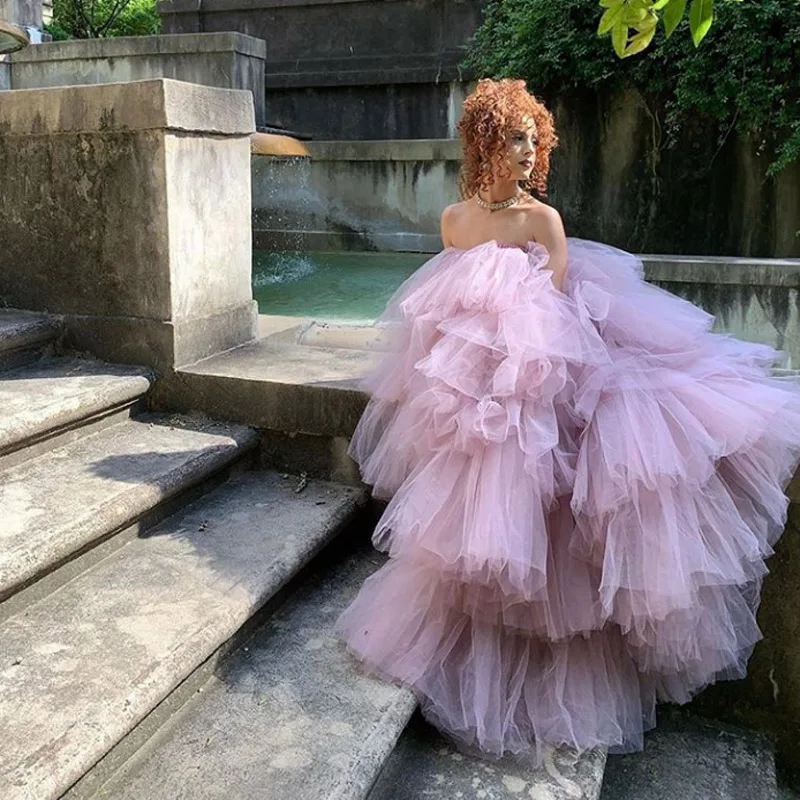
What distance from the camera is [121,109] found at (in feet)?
9.31

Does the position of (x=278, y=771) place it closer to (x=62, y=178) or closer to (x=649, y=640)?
(x=649, y=640)

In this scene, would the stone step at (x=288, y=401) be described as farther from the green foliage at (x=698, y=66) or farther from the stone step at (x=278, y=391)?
the green foliage at (x=698, y=66)

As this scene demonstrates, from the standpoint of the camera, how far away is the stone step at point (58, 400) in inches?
97.1

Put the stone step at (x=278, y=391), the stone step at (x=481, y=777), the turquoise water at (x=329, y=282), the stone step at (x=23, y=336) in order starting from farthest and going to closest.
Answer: the turquoise water at (x=329, y=282), the stone step at (x=23, y=336), the stone step at (x=278, y=391), the stone step at (x=481, y=777)

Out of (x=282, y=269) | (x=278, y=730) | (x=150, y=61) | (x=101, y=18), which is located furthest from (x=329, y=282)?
(x=101, y=18)

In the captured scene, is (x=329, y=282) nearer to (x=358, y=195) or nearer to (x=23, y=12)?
(x=358, y=195)

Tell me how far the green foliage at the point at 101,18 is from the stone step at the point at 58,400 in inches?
528

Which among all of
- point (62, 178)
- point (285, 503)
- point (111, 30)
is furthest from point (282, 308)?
point (111, 30)

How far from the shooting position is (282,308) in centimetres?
630

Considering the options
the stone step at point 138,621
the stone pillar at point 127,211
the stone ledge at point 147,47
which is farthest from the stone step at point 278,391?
the stone ledge at point 147,47

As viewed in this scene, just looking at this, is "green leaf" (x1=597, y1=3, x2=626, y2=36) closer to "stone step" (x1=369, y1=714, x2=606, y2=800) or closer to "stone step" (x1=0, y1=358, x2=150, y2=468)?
"stone step" (x1=369, y1=714, x2=606, y2=800)

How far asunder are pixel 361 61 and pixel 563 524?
10452 mm

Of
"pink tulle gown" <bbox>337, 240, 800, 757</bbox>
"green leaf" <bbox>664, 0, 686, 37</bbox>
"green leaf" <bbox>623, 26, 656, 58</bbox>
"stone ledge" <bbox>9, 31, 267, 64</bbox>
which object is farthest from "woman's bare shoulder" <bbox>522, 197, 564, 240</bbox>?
"stone ledge" <bbox>9, 31, 267, 64</bbox>

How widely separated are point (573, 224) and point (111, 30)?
11386 millimetres
